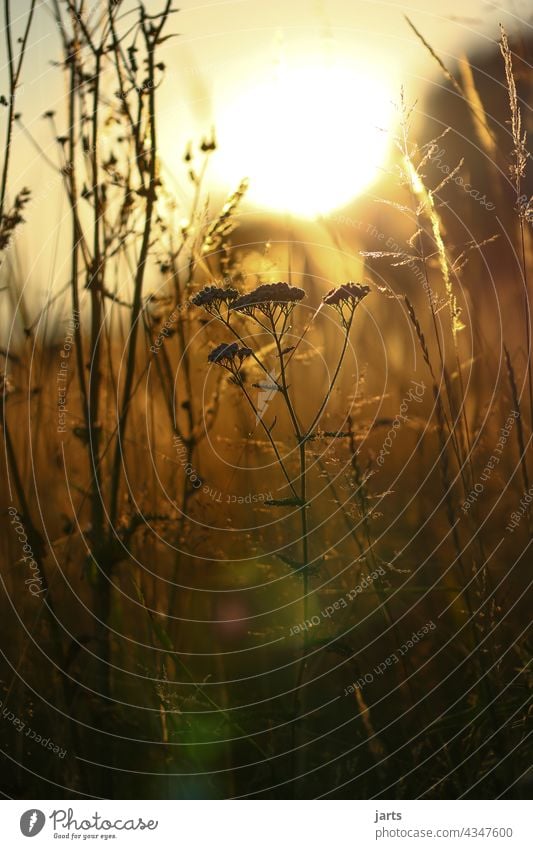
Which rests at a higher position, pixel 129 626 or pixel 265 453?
pixel 265 453

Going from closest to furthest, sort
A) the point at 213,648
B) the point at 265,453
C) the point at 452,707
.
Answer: the point at 452,707 → the point at 213,648 → the point at 265,453

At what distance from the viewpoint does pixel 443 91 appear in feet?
8.50

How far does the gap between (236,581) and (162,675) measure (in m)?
0.35

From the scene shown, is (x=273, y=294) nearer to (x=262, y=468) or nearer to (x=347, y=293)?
(x=347, y=293)

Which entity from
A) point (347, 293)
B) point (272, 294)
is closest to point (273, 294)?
point (272, 294)

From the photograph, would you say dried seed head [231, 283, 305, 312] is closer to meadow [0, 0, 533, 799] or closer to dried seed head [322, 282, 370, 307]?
meadow [0, 0, 533, 799]

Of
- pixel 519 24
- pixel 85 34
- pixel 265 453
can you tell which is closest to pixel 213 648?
pixel 265 453

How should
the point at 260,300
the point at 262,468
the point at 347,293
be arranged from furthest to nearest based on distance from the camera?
the point at 262,468
the point at 347,293
the point at 260,300

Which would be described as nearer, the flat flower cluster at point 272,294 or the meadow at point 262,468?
the flat flower cluster at point 272,294

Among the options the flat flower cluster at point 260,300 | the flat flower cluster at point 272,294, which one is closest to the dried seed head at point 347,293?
the flat flower cluster at point 260,300

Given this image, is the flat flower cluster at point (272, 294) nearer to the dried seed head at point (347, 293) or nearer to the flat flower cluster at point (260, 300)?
the flat flower cluster at point (260, 300)

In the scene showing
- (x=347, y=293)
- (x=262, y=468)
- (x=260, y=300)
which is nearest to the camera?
(x=260, y=300)

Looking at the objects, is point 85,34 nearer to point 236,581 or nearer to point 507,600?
point 236,581

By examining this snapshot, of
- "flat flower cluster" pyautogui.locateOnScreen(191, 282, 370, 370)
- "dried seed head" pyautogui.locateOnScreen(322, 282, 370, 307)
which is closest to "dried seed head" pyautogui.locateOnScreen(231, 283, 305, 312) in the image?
"flat flower cluster" pyautogui.locateOnScreen(191, 282, 370, 370)
